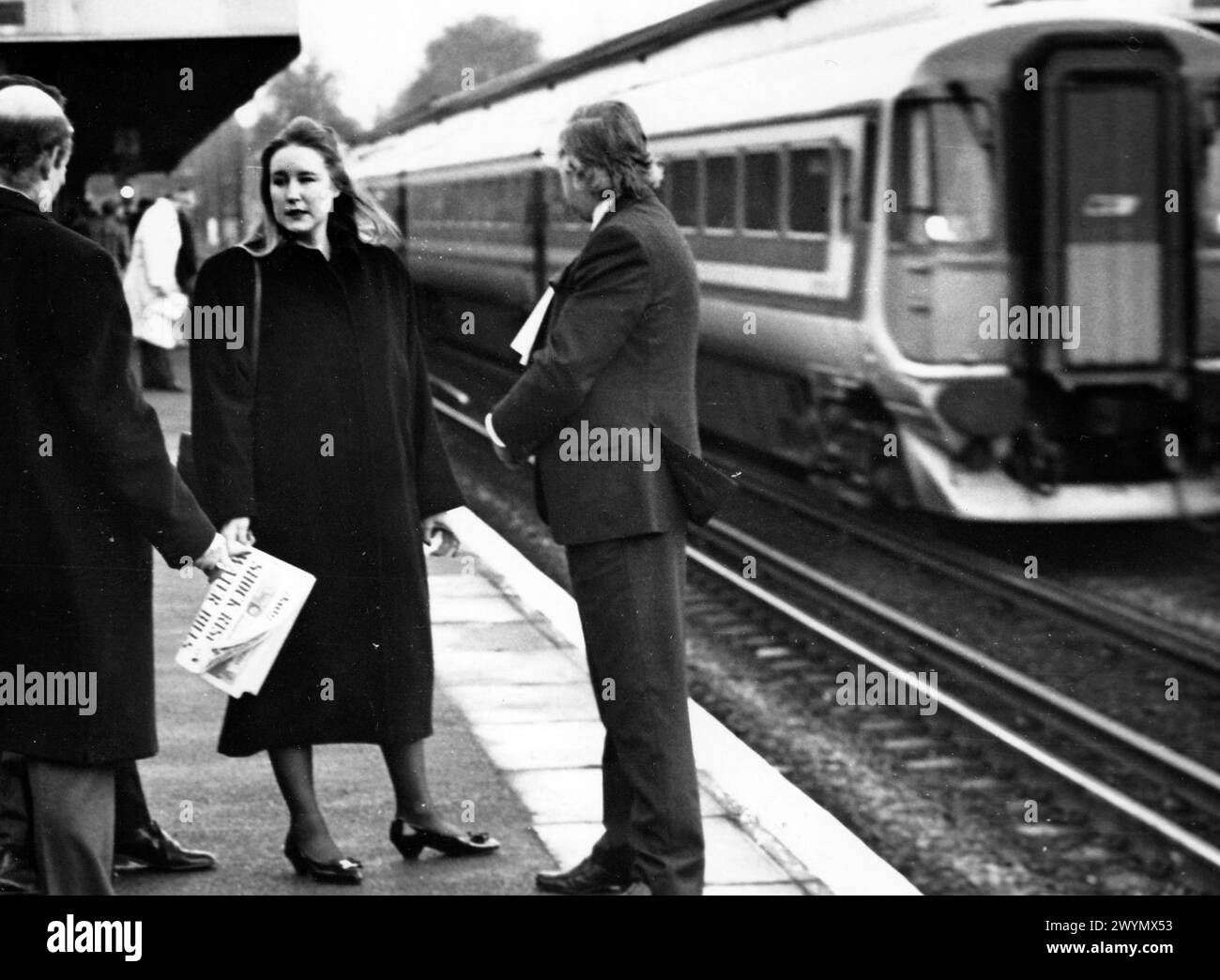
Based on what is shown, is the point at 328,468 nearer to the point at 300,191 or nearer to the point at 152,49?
the point at 300,191

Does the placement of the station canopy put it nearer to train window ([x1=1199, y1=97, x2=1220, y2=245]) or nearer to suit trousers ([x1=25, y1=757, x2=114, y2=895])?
suit trousers ([x1=25, y1=757, x2=114, y2=895])

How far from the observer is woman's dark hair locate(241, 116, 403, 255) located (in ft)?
14.8

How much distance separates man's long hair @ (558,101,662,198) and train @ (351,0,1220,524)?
5.68m

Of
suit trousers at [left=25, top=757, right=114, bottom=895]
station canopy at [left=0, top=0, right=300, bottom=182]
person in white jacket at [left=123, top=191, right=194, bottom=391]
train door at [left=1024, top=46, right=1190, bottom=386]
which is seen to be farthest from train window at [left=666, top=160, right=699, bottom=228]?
suit trousers at [left=25, top=757, right=114, bottom=895]

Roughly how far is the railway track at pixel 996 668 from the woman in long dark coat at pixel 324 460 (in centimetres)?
225

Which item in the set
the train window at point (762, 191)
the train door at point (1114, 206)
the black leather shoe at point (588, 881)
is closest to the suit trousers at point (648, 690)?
the black leather shoe at point (588, 881)

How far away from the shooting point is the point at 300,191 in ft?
14.9

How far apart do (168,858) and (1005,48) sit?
6424mm

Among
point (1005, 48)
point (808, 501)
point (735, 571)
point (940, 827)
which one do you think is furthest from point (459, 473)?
point (940, 827)

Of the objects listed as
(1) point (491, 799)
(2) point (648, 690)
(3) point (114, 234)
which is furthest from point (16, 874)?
(3) point (114, 234)

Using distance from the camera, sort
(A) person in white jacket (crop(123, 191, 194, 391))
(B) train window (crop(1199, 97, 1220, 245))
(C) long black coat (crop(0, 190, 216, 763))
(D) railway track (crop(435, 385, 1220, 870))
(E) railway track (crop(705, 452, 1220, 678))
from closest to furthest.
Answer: (C) long black coat (crop(0, 190, 216, 763))
(D) railway track (crop(435, 385, 1220, 870))
(E) railway track (crop(705, 452, 1220, 678))
(B) train window (crop(1199, 97, 1220, 245))
(A) person in white jacket (crop(123, 191, 194, 391))

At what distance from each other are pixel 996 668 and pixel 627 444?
3.45m

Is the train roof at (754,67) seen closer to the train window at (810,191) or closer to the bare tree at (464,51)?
the train window at (810,191)

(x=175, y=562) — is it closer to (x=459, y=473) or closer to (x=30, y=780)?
(x=30, y=780)
